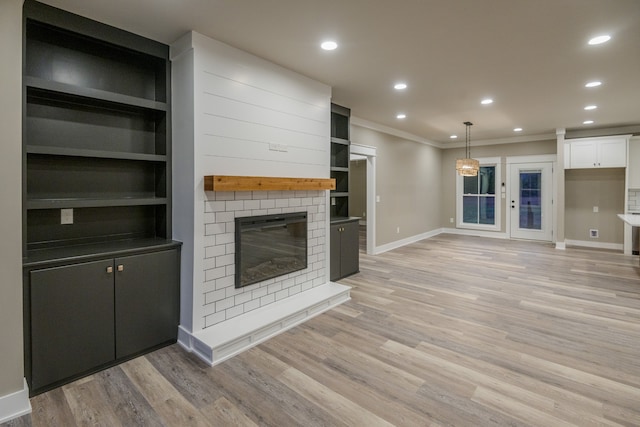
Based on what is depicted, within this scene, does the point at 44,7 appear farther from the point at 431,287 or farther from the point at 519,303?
the point at 519,303

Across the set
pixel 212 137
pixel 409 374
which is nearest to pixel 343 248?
pixel 409 374

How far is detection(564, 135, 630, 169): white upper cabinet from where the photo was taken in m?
6.70

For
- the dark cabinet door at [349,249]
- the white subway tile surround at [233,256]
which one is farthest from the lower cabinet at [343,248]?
the white subway tile surround at [233,256]

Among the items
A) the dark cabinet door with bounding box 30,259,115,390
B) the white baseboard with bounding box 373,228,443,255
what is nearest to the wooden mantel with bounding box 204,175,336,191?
the dark cabinet door with bounding box 30,259,115,390

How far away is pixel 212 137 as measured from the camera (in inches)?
116

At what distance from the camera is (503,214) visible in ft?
28.4

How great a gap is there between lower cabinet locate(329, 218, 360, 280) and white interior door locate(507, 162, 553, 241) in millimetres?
5482

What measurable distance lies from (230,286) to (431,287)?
290 centimetres

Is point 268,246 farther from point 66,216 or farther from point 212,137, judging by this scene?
point 66,216

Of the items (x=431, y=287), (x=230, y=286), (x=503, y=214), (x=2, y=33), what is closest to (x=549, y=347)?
(x=431, y=287)

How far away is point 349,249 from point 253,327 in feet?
8.18

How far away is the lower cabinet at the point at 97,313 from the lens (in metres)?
2.23

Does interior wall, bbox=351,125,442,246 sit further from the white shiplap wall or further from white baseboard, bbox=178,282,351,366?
white baseboard, bbox=178,282,351,366

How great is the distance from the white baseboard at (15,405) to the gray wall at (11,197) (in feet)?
0.09
